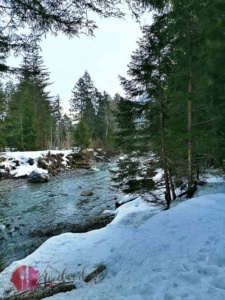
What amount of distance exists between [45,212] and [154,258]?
9578 mm

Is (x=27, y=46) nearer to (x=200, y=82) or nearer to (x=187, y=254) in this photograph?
(x=187, y=254)

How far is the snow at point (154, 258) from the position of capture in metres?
3.17

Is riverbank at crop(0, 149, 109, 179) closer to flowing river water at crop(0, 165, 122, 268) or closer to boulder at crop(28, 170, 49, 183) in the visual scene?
boulder at crop(28, 170, 49, 183)

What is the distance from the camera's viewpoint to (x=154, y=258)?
4.19m

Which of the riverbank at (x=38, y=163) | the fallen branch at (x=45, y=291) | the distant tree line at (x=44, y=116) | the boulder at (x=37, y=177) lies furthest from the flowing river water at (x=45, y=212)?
the distant tree line at (x=44, y=116)

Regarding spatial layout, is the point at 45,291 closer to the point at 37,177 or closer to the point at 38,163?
the point at 37,177

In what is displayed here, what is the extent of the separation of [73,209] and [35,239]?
3918 millimetres

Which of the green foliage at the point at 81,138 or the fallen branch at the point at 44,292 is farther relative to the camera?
the green foliage at the point at 81,138

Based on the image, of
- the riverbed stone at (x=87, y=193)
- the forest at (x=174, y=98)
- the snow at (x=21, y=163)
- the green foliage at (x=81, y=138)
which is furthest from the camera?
the green foliage at (x=81, y=138)

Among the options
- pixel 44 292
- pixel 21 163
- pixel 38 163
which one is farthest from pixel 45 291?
pixel 21 163

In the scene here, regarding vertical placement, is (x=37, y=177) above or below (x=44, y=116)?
below

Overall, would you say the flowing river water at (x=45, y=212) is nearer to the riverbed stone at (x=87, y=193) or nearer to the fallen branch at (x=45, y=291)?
the riverbed stone at (x=87, y=193)

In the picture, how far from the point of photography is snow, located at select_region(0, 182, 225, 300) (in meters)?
3.17

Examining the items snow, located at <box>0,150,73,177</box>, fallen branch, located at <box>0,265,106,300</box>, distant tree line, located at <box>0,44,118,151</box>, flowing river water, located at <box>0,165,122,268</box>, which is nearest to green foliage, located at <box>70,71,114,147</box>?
distant tree line, located at <box>0,44,118,151</box>
